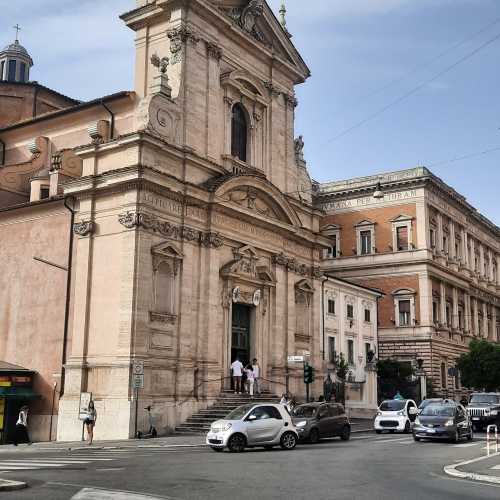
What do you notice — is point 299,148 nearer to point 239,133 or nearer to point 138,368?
point 239,133

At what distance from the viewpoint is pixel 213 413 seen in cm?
2942

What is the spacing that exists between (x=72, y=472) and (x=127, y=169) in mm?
15817

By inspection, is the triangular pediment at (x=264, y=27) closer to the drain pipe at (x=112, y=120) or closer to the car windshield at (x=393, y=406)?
the drain pipe at (x=112, y=120)

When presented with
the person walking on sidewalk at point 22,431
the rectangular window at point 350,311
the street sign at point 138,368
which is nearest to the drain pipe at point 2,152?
the person walking on sidewalk at point 22,431

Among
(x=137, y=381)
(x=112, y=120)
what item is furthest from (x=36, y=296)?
(x=112, y=120)

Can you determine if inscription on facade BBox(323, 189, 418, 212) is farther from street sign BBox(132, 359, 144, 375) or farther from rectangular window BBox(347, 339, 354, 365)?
street sign BBox(132, 359, 144, 375)

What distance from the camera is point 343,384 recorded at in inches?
1780

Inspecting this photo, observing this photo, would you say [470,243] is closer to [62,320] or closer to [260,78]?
[260,78]

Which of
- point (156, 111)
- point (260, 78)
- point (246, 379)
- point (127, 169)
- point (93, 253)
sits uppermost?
point (260, 78)

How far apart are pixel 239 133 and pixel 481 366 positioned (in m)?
29.0

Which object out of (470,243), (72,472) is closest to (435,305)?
(470,243)

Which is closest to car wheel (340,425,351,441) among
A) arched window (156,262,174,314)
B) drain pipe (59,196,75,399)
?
arched window (156,262,174,314)

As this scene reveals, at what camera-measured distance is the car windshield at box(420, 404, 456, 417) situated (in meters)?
26.3

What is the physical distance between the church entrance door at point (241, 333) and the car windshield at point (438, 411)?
9940mm
